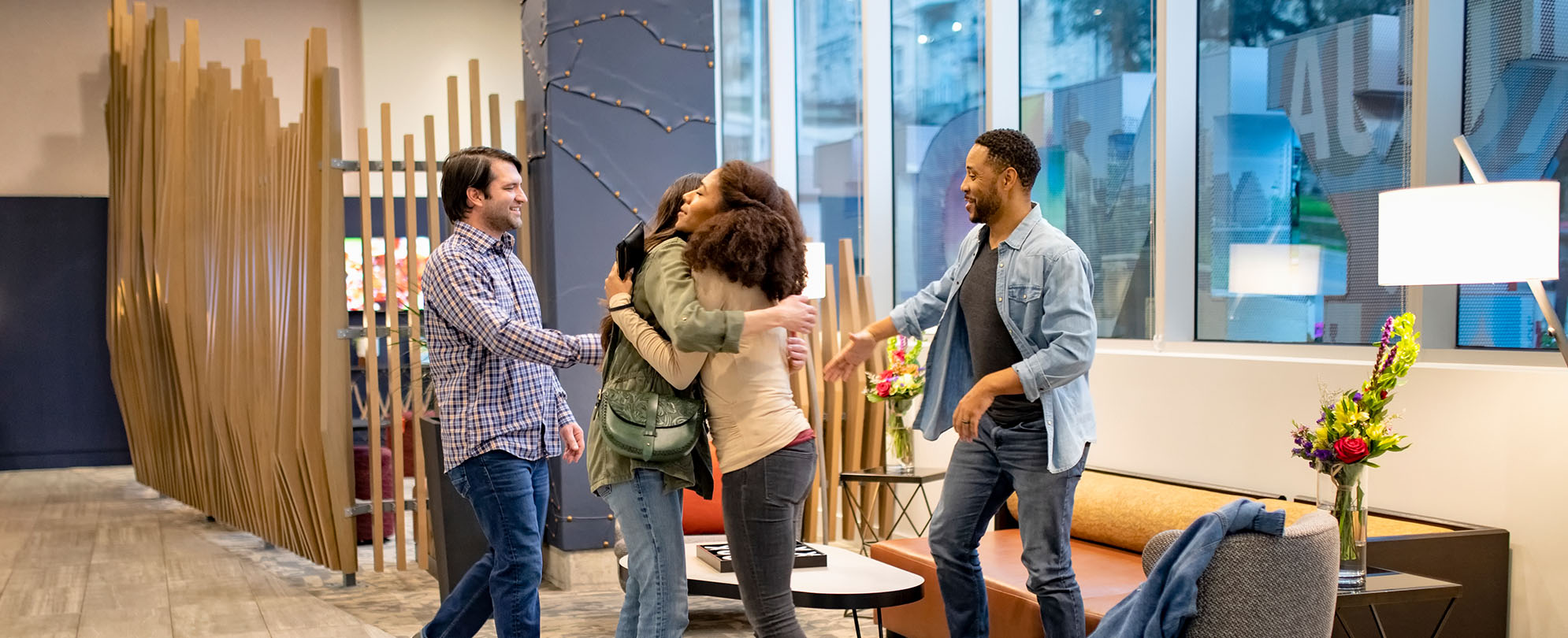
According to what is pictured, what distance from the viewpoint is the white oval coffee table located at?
368 centimetres

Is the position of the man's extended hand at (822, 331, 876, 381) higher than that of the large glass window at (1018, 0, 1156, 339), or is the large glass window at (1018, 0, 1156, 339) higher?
the large glass window at (1018, 0, 1156, 339)

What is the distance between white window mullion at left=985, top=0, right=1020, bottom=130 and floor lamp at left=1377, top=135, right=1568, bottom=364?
3.04 metres

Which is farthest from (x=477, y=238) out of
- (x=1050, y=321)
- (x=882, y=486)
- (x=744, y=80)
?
(x=744, y=80)

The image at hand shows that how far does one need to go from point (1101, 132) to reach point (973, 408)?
9.69 ft

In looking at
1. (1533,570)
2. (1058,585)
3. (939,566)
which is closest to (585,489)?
(939,566)

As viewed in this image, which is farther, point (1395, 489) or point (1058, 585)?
point (1395, 489)

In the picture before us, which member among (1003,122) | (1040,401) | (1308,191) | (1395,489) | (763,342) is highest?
(1003,122)

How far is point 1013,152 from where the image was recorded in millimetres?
3281

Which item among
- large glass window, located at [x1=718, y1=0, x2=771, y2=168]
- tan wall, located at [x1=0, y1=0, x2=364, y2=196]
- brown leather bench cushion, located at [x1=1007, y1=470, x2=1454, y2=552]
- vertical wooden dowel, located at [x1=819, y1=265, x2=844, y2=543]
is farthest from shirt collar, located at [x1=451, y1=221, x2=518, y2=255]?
tan wall, located at [x1=0, y1=0, x2=364, y2=196]

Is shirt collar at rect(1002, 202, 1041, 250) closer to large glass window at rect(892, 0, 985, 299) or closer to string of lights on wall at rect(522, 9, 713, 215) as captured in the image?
string of lights on wall at rect(522, 9, 713, 215)

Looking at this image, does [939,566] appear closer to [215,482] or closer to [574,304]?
[574,304]

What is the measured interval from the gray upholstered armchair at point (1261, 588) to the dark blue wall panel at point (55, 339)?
1069cm

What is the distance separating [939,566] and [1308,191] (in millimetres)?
2243

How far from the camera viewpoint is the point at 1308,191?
4570 millimetres
